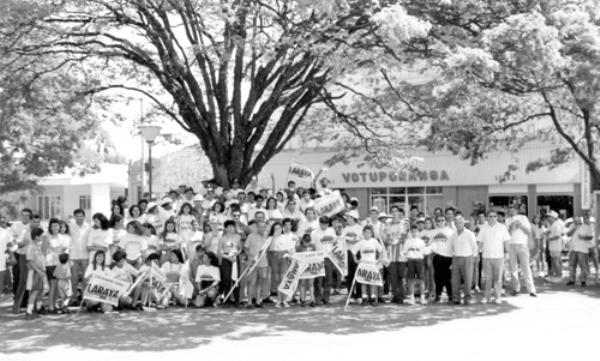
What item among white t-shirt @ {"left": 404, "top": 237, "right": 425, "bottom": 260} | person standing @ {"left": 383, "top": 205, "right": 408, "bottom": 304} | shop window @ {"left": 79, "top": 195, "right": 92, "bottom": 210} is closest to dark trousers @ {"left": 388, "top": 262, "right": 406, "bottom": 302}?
person standing @ {"left": 383, "top": 205, "right": 408, "bottom": 304}

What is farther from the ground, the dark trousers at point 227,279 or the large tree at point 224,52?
the large tree at point 224,52

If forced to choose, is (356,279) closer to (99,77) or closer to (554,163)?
(99,77)

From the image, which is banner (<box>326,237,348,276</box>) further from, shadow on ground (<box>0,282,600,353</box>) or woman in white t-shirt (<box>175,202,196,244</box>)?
woman in white t-shirt (<box>175,202,196,244</box>)

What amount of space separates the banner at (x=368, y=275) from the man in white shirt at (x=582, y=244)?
5.95 meters

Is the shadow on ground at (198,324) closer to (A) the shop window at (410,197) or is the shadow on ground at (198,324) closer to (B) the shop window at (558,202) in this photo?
(B) the shop window at (558,202)

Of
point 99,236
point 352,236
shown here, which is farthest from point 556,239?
point 99,236

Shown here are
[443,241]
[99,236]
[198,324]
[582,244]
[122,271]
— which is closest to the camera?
[198,324]

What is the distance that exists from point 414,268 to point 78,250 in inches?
258

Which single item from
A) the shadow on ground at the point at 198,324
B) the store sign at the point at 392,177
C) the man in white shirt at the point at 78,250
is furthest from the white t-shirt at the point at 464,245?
the store sign at the point at 392,177

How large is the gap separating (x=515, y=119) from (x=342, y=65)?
1074 cm

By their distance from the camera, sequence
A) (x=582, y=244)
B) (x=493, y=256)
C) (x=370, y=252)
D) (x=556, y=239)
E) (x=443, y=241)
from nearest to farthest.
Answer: (x=370, y=252) → (x=493, y=256) → (x=443, y=241) → (x=582, y=244) → (x=556, y=239)

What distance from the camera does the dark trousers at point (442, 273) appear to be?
14.1 meters

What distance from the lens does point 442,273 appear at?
1417 cm

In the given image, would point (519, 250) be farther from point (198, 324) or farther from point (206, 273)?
point (198, 324)
